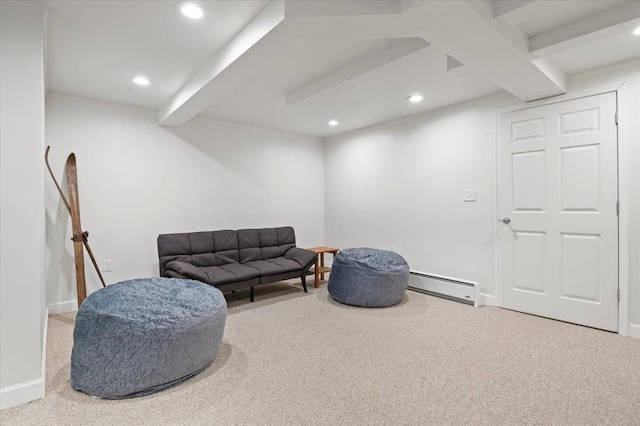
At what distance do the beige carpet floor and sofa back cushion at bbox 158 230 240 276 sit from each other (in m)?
1.03

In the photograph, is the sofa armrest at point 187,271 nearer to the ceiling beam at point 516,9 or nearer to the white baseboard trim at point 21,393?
the white baseboard trim at point 21,393

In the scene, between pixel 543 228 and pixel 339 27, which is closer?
pixel 339 27

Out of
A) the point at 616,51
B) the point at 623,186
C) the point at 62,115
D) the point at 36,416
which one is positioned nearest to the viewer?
the point at 36,416

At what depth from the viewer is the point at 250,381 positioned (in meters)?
2.01

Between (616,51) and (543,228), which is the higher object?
(616,51)

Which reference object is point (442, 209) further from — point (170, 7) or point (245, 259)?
point (170, 7)

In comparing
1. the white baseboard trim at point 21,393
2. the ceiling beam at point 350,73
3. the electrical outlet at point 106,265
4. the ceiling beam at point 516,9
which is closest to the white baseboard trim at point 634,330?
the ceiling beam at point 516,9

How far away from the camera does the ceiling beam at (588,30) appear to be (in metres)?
1.88

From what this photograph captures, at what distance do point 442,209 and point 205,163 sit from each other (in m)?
3.14

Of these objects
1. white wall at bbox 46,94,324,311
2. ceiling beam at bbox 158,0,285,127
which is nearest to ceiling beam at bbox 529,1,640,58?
ceiling beam at bbox 158,0,285,127

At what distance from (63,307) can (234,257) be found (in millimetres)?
1800

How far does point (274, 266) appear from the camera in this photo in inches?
151

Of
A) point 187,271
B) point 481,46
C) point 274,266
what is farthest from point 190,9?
point 274,266

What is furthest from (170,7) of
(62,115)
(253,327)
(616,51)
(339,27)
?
(616,51)
